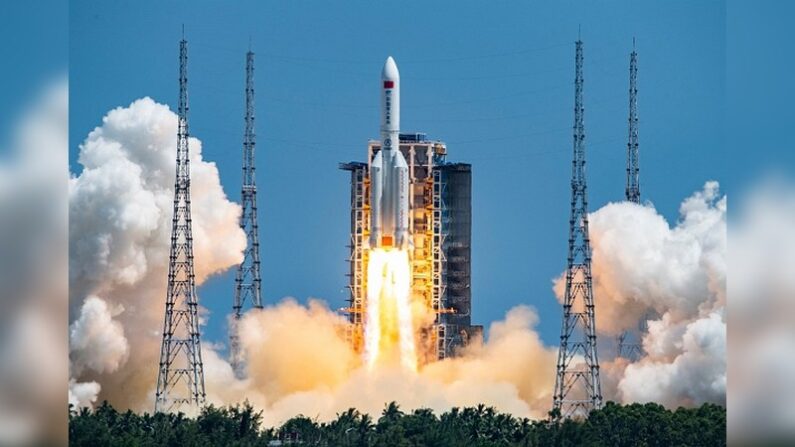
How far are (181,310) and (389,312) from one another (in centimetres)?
552

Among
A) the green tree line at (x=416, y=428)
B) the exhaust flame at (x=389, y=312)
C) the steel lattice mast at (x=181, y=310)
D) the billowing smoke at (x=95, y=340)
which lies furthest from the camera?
the billowing smoke at (x=95, y=340)

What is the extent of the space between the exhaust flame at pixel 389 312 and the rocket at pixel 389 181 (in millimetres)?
452

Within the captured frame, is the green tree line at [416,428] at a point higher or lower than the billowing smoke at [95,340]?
lower

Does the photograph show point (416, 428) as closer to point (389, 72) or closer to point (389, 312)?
point (389, 312)

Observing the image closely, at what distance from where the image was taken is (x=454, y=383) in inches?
2862

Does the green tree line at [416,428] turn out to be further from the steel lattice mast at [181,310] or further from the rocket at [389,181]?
the rocket at [389,181]

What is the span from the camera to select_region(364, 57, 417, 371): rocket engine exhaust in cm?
7019

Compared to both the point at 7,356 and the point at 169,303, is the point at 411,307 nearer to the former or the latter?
the point at 169,303

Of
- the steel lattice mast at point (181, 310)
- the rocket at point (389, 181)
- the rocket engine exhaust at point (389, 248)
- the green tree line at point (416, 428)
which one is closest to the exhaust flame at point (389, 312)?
the rocket engine exhaust at point (389, 248)

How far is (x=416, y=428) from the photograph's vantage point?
6900 centimetres

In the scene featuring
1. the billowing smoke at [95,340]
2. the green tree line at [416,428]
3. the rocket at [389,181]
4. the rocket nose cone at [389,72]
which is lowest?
the green tree line at [416,428]

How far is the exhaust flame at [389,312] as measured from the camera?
7106cm

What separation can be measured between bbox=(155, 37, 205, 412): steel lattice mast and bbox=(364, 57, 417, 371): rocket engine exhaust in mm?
4730

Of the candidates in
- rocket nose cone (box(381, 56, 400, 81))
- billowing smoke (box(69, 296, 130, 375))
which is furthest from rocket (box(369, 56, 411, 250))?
billowing smoke (box(69, 296, 130, 375))
